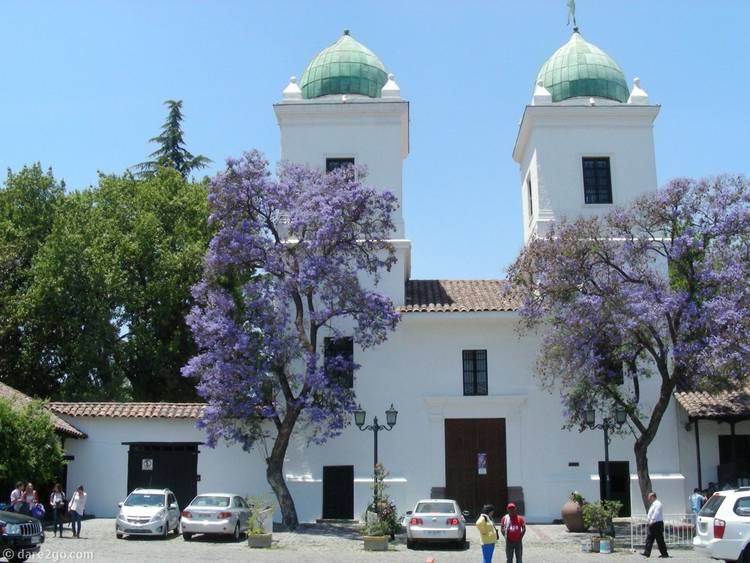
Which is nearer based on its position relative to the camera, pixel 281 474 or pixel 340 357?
pixel 340 357

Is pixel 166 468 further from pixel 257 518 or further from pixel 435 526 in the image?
pixel 435 526

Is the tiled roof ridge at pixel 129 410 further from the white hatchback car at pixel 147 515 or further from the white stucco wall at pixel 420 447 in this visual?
the white hatchback car at pixel 147 515

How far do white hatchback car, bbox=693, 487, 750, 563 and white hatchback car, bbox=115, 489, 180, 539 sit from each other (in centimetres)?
1328

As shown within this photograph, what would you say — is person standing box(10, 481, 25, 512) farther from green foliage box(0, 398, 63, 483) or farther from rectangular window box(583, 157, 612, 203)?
rectangular window box(583, 157, 612, 203)

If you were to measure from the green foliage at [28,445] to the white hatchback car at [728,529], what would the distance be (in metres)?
17.5

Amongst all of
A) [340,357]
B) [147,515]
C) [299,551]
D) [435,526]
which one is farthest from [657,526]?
[147,515]

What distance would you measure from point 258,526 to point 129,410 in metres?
8.46

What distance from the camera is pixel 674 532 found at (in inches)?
888

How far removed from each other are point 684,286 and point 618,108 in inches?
365

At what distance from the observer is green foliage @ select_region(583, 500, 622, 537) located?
21.9 meters

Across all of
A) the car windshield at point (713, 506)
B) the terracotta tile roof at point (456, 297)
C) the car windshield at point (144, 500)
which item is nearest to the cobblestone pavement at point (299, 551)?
the car windshield at point (144, 500)

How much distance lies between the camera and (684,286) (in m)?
23.7

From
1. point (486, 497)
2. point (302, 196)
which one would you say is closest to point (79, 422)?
point (302, 196)

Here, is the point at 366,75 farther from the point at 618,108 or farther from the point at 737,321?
the point at 737,321
